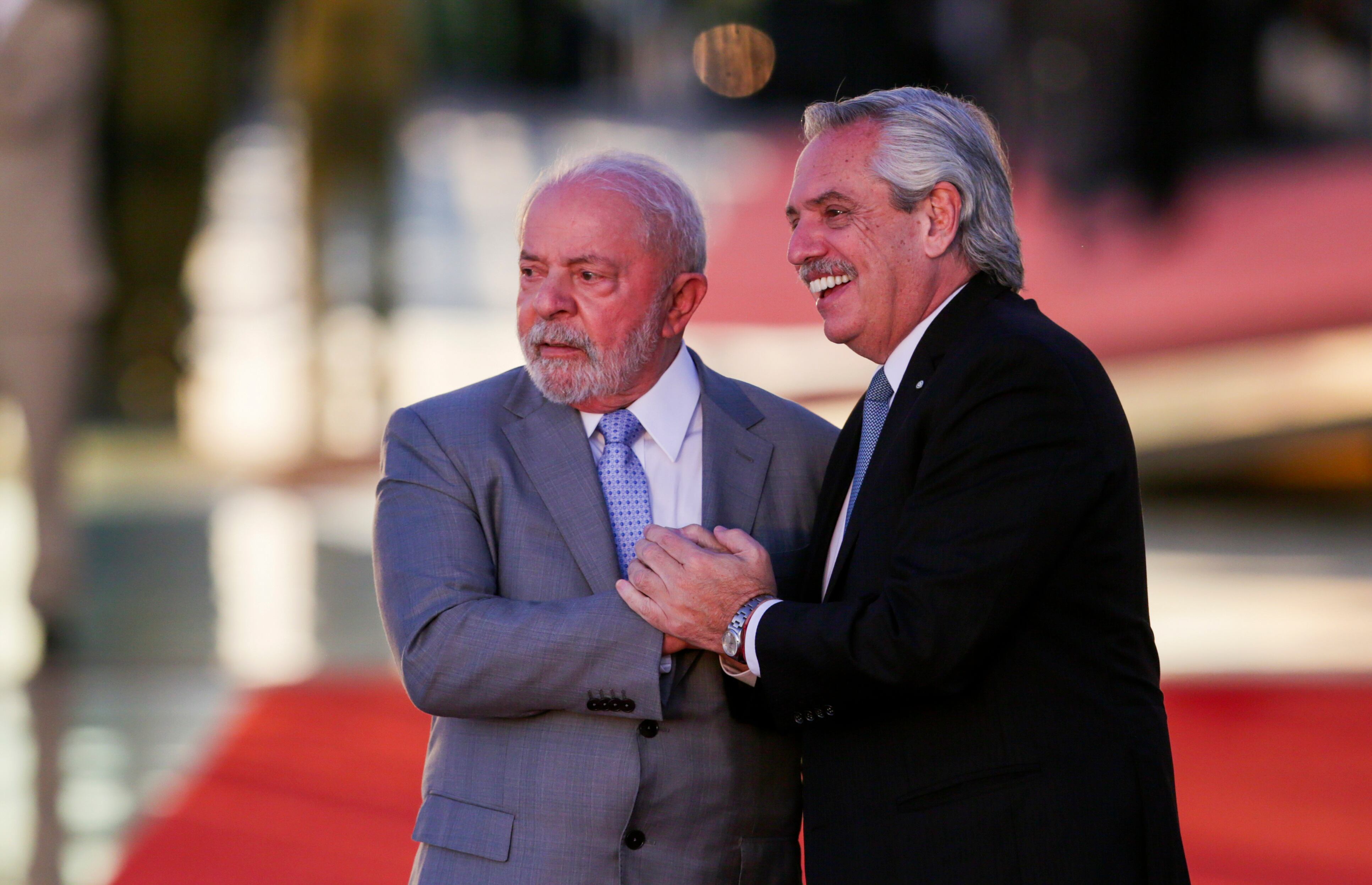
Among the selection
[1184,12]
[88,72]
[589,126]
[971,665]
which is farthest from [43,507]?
[589,126]

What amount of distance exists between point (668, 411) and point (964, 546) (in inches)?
22.2

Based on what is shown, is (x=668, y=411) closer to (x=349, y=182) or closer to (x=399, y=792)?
(x=399, y=792)

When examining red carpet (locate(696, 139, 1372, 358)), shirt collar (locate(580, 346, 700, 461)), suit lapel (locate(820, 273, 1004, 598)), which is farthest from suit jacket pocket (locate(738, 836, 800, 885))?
red carpet (locate(696, 139, 1372, 358))

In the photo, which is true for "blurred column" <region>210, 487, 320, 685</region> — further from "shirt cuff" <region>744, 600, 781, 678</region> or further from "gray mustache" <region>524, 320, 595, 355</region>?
"shirt cuff" <region>744, 600, 781, 678</region>

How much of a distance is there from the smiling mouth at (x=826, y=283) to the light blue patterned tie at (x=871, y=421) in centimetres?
12

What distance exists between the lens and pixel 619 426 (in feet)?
6.99

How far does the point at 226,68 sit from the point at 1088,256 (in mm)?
6634

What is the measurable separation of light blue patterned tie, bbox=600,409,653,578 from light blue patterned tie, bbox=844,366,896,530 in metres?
0.28

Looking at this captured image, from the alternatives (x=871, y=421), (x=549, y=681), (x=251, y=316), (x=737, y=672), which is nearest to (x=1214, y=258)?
(x=871, y=421)

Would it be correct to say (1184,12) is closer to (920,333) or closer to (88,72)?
(88,72)

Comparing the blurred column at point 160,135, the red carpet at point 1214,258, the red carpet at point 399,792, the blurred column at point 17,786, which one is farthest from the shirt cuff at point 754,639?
the blurred column at point 160,135

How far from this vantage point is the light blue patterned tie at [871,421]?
1.99m

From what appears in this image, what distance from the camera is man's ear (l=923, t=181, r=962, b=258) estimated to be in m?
1.92

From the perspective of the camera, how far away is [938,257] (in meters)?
1.95
